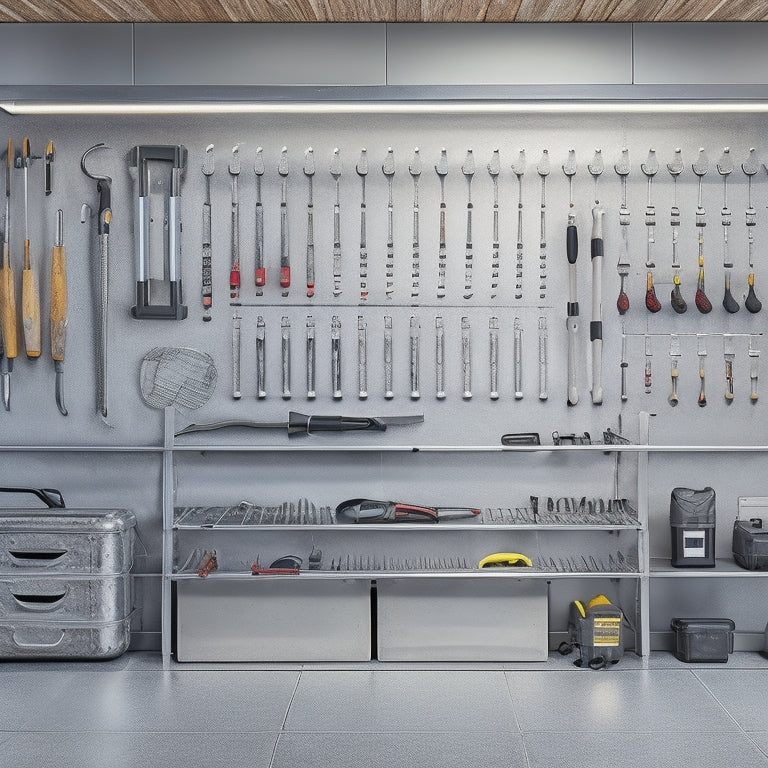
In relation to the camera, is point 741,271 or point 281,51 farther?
point 741,271

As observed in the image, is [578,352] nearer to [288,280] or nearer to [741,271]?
[741,271]

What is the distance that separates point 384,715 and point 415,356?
1.62 m

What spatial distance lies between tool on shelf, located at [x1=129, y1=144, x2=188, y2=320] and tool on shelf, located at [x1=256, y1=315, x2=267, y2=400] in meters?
0.36

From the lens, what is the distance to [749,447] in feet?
12.6

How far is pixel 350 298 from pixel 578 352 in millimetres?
1128

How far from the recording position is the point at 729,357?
13.4ft

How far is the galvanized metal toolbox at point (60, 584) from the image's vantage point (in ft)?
12.3

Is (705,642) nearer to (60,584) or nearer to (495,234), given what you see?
(495,234)

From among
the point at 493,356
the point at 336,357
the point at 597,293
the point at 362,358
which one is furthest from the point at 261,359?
the point at 597,293

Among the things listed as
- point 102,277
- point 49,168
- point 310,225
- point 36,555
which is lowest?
point 36,555

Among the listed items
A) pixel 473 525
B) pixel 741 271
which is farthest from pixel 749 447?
pixel 473 525

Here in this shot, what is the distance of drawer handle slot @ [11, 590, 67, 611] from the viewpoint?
12.4 ft

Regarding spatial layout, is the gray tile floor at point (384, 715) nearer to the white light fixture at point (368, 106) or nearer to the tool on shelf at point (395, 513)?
the tool on shelf at point (395, 513)

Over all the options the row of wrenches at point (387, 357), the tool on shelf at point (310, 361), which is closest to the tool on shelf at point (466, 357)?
the row of wrenches at point (387, 357)
